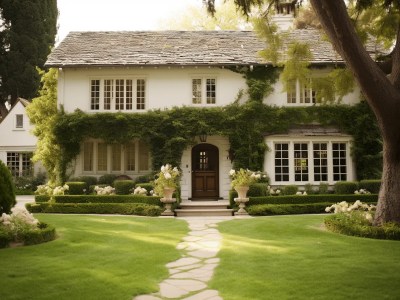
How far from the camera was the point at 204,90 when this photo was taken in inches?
794

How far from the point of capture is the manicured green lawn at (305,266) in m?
5.28

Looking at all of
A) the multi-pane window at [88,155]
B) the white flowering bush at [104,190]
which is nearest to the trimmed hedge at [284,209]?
the white flowering bush at [104,190]

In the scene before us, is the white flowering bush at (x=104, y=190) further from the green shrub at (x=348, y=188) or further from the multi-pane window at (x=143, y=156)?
the green shrub at (x=348, y=188)

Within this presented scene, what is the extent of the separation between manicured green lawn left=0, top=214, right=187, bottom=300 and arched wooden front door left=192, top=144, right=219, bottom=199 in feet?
29.3

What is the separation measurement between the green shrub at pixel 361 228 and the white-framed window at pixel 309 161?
27.4ft

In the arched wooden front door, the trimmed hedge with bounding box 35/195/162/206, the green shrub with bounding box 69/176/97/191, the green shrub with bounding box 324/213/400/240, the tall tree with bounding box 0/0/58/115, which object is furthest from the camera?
the tall tree with bounding box 0/0/58/115

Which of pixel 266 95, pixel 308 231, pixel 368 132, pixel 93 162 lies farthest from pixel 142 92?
pixel 308 231

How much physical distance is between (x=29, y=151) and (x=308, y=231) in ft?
80.1

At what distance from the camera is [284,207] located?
50.2 ft

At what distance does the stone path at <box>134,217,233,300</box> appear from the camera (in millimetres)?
5258

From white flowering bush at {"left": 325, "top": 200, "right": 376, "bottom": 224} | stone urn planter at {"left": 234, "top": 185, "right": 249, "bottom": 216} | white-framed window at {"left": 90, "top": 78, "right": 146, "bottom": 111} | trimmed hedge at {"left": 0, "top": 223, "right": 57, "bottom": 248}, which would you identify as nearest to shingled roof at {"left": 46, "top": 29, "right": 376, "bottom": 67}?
white-framed window at {"left": 90, "top": 78, "right": 146, "bottom": 111}

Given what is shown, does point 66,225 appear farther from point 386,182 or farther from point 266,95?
point 266,95

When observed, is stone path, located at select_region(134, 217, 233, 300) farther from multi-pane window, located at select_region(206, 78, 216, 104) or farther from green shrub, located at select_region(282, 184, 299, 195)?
multi-pane window, located at select_region(206, 78, 216, 104)

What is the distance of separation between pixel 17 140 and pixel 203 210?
1920 centimetres
